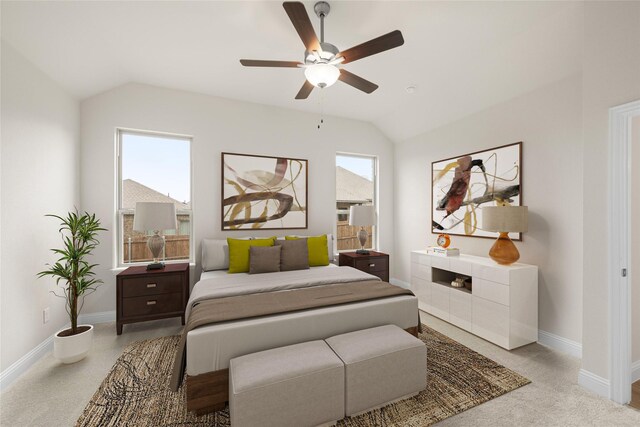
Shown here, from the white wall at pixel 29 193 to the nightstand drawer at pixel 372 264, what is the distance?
11.4ft

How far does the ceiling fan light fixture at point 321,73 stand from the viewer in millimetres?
2004

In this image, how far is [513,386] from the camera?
6.77ft

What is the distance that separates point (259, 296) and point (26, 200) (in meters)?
2.20

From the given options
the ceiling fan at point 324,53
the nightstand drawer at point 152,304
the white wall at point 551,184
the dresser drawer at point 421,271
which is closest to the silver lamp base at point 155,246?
the nightstand drawer at point 152,304

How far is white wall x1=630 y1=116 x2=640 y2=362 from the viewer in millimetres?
2068

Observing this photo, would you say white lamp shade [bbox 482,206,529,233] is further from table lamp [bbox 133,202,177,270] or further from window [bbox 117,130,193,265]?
window [bbox 117,130,193,265]

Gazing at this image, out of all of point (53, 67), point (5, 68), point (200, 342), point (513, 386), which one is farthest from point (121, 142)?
point (513, 386)

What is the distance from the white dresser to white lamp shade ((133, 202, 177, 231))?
3.35m

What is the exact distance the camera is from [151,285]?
A: 302cm

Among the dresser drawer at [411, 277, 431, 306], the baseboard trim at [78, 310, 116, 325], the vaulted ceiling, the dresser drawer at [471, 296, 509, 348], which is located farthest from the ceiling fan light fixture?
the baseboard trim at [78, 310, 116, 325]

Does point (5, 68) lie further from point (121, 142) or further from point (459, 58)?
point (459, 58)

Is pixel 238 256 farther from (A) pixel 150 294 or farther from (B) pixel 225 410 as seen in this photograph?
(B) pixel 225 410

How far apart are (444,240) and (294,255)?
2.08m

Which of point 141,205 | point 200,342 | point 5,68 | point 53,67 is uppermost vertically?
point 53,67
